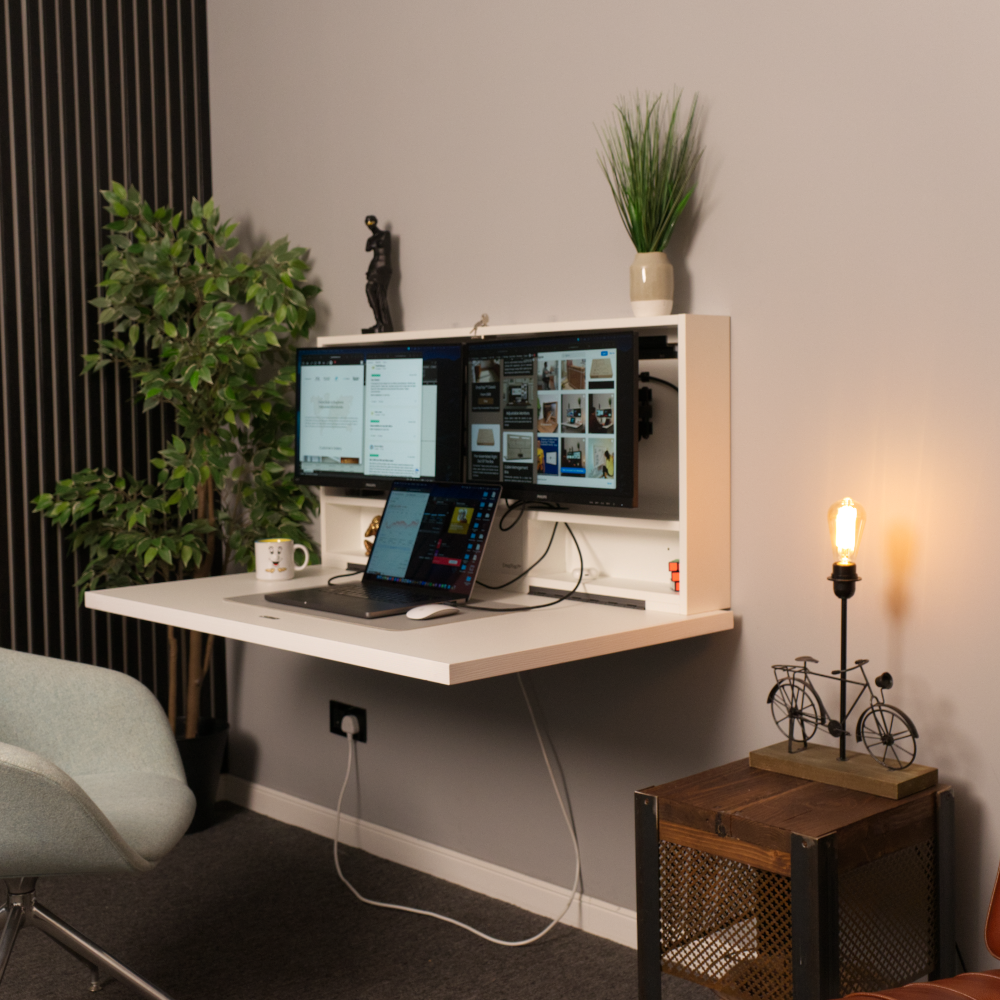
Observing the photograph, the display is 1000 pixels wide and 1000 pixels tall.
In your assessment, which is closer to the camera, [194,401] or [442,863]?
[442,863]

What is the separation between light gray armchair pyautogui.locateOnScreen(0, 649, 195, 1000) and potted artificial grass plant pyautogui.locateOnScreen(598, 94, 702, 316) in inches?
50.1

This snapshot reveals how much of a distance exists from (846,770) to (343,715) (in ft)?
5.20

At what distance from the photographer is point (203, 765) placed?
3109 mm

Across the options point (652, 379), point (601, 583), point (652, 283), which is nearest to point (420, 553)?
point (601, 583)

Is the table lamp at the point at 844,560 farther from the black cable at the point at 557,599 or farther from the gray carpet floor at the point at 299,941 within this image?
the gray carpet floor at the point at 299,941

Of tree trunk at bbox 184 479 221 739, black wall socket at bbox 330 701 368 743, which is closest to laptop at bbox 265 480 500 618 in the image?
A: black wall socket at bbox 330 701 368 743

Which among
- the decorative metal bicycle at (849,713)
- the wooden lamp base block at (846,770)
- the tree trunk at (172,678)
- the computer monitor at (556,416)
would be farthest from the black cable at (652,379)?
the tree trunk at (172,678)

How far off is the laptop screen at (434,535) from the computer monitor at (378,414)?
66 millimetres

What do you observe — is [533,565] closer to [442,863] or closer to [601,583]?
[601,583]

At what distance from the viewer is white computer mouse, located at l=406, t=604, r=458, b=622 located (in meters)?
2.08

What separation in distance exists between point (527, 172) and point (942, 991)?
1.81 meters

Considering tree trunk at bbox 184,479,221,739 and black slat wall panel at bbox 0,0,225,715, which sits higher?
black slat wall panel at bbox 0,0,225,715

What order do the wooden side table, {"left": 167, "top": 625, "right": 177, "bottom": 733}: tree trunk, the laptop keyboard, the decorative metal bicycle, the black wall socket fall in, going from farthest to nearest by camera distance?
{"left": 167, "top": 625, "right": 177, "bottom": 733}: tree trunk → the black wall socket → the laptop keyboard → the decorative metal bicycle → the wooden side table

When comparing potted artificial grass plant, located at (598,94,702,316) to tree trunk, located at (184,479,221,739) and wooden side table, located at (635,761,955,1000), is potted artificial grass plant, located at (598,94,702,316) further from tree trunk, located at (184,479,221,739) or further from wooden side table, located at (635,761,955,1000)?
tree trunk, located at (184,479,221,739)
